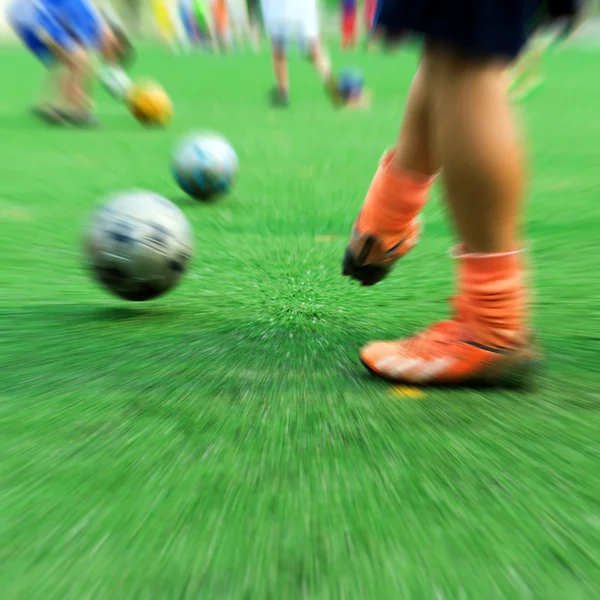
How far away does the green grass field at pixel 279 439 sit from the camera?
1.10 m

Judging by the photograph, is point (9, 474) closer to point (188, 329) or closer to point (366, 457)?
point (366, 457)

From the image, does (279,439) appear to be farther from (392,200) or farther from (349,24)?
(349,24)

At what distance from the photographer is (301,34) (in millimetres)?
10406

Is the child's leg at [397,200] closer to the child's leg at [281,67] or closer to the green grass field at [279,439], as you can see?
the green grass field at [279,439]

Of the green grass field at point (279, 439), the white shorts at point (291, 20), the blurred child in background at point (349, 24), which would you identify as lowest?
the green grass field at point (279, 439)

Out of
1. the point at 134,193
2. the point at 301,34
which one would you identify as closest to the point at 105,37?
the point at 301,34

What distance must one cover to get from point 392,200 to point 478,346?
0.49 m

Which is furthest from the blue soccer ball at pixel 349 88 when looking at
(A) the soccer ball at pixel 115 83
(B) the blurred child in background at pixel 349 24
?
(B) the blurred child in background at pixel 349 24

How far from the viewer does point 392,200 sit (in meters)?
2.09

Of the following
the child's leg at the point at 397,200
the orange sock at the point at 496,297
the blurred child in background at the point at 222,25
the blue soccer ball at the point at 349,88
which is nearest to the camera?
the orange sock at the point at 496,297

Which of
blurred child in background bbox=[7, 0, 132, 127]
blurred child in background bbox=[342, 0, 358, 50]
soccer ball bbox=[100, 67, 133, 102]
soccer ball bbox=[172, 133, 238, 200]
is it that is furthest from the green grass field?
blurred child in background bbox=[342, 0, 358, 50]

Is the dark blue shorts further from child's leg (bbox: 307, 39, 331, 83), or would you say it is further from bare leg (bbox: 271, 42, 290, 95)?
bare leg (bbox: 271, 42, 290, 95)

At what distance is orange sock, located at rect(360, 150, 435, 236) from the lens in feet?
6.77

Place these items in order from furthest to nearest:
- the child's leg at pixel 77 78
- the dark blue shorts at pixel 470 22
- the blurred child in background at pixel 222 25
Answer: the blurred child in background at pixel 222 25 → the child's leg at pixel 77 78 → the dark blue shorts at pixel 470 22
